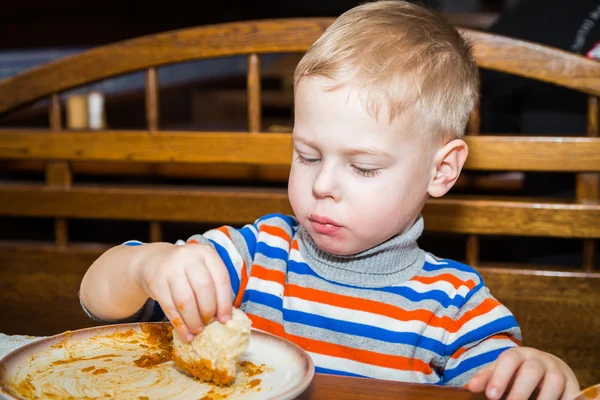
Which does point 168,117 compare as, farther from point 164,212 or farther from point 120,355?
point 120,355

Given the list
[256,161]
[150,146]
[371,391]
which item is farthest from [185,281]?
[150,146]

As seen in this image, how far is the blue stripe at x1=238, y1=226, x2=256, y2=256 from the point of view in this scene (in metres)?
1.23

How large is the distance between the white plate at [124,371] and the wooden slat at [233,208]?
810 mm

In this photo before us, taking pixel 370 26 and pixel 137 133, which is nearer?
pixel 370 26

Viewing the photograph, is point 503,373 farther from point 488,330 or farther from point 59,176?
point 59,176

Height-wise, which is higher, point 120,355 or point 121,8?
point 121,8

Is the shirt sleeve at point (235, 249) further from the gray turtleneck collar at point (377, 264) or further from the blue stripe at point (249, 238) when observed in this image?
the gray turtleneck collar at point (377, 264)

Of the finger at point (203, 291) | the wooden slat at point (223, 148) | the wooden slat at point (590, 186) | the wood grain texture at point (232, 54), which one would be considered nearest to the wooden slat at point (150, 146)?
the wooden slat at point (223, 148)

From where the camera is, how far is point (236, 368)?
2.59 feet

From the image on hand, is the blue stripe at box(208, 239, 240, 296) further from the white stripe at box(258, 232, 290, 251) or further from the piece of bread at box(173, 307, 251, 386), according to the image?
the piece of bread at box(173, 307, 251, 386)

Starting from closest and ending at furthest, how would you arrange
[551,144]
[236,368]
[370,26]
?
[236,368], [370,26], [551,144]

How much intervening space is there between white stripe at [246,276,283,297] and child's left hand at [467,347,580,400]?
453mm

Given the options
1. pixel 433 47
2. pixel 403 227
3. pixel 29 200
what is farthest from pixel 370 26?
pixel 29 200

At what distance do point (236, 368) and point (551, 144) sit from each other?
1.01 metres
